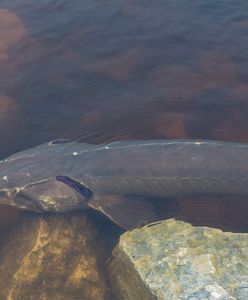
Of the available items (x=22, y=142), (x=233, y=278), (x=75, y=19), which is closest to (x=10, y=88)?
(x=22, y=142)

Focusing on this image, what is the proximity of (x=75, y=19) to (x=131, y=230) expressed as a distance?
5.45 m

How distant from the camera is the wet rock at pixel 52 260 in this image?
5.63m

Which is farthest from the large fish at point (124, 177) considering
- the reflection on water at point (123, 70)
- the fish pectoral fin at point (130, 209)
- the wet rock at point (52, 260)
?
the reflection on water at point (123, 70)

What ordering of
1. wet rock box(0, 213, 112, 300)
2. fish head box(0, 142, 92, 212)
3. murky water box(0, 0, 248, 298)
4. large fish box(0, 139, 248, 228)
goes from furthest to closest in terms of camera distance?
murky water box(0, 0, 248, 298) → fish head box(0, 142, 92, 212) → large fish box(0, 139, 248, 228) → wet rock box(0, 213, 112, 300)

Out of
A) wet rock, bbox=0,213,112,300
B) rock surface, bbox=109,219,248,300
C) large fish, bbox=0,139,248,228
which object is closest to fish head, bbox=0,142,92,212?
large fish, bbox=0,139,248,228

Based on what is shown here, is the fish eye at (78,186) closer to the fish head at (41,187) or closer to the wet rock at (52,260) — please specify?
the fish head at (41,187)

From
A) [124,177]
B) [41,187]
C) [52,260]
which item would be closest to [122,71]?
[124,177]

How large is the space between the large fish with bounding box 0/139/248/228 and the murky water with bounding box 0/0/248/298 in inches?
34.6

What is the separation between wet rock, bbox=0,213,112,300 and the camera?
18.5ft

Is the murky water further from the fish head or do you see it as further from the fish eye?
the fish eye

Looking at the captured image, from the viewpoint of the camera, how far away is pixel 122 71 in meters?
8.02

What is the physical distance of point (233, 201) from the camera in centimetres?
607

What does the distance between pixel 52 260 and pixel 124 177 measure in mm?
1380

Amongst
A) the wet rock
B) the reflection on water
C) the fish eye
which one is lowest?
the wet rock
